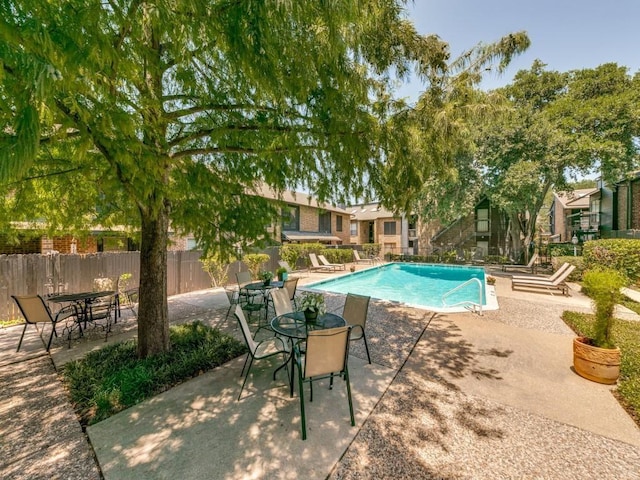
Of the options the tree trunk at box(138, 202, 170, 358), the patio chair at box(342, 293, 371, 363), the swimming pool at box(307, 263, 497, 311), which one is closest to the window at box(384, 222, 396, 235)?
the swimming pool at box(307, 263, 497, 311)

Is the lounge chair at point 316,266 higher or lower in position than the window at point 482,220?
lower

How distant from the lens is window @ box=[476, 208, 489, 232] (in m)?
25.4

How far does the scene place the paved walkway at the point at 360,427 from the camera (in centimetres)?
242

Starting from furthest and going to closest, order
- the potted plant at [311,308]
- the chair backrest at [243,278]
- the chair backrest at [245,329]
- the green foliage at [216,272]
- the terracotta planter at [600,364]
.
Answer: the green foliage at [216,272] < the chair backrest at [243,278] < the potted plant at [311,308] < the terracotta planter at [600,364] < the chair backrest at [245,329]

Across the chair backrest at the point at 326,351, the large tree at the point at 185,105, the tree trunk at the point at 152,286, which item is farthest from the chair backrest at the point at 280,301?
the chair backrest at the point at 326,351

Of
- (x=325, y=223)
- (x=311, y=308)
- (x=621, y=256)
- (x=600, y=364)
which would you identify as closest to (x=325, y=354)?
(x=311, y=308)

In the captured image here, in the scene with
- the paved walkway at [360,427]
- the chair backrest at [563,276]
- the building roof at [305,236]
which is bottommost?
the paved walkway at [360,427]

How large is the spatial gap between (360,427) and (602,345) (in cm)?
403

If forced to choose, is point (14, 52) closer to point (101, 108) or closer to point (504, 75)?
point (101, 108)

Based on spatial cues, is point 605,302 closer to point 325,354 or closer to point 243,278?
point 325,354

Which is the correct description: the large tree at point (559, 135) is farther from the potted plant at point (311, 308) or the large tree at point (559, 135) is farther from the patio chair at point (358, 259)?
the potted plant at point (311, 308)

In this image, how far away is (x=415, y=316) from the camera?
721 centimetres

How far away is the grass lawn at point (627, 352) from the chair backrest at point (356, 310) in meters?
3.49

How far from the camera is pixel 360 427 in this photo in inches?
115
